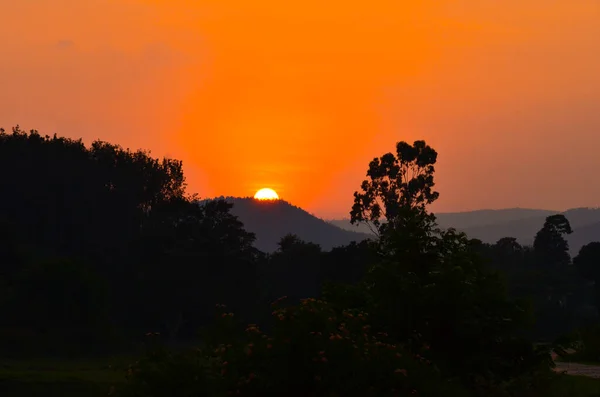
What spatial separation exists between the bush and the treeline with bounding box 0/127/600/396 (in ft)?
0.10

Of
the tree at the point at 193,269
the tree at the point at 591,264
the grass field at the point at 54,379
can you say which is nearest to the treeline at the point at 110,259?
the tree at the point at 193,269

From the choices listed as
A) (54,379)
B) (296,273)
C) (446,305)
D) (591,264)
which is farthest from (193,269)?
(446,305)

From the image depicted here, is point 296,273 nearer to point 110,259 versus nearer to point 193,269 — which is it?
point 193,269

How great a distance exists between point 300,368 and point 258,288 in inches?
3155

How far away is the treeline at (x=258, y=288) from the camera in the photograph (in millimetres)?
19438

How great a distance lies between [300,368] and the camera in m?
18.9

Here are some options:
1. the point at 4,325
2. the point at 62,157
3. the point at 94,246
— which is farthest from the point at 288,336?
the point at 62,157

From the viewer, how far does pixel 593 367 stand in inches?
1409

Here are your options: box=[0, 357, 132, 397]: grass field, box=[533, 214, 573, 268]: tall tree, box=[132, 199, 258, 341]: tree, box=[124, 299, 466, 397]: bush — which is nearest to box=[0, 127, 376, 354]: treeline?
box=[132, 199, 258, 341]: tree

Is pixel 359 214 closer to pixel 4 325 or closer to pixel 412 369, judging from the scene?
pixel 4 325

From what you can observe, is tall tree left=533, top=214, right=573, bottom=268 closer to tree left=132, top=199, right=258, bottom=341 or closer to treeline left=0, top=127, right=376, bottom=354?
treeline left=0, top=127, right=376, bottom=354

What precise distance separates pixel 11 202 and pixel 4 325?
25.9 meters

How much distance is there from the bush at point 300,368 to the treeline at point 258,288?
0.03 metres

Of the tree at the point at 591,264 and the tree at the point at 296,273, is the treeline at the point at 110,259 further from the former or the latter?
the tree at the point at 591,264
